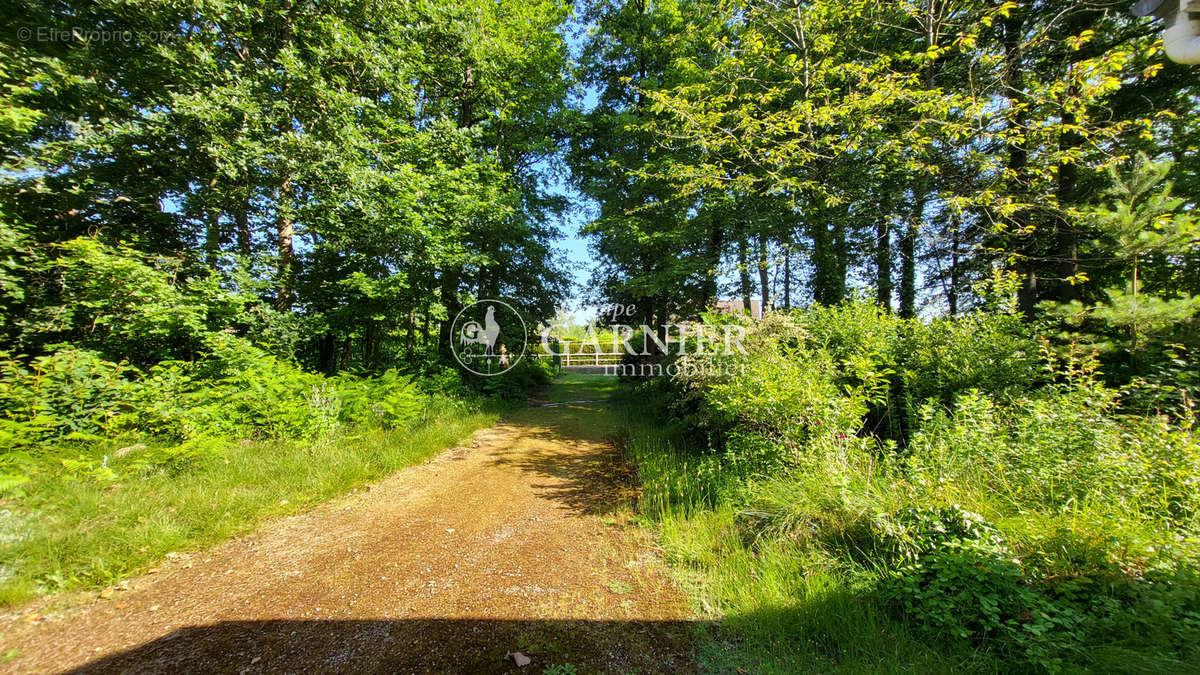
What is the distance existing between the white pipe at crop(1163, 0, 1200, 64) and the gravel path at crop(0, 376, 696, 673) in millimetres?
3904

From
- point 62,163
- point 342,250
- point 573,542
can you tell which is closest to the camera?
point 573,542

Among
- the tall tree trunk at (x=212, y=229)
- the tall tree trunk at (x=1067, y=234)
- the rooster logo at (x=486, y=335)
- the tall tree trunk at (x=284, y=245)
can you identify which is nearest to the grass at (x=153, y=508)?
the tall tree trunk at (x=284, y=245)

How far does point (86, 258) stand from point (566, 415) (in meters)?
8.08

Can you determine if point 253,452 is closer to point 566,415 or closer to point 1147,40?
point 566,415

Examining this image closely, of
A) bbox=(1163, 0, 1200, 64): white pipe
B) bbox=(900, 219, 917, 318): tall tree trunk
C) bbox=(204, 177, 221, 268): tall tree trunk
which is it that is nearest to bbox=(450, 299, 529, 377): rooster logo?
bbox=(204, 177, 221, 268): tall tree trunk

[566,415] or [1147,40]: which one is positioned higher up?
[1147,40]

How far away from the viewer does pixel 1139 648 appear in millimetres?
1521

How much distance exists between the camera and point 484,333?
1051 centimetres

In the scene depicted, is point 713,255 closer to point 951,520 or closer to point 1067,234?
point 1067,234

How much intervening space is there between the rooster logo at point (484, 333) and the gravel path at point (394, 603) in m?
6.60

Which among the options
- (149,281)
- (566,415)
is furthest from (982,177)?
(149,281)

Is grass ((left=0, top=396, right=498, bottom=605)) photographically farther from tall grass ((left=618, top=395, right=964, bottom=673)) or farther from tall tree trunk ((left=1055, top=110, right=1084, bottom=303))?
tall tree trunk ((left=1055, top=110, right=1084, bottom=303))

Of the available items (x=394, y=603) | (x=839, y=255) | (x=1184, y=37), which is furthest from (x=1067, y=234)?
(x=394, y=603)

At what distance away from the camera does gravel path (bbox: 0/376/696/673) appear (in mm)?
2006
